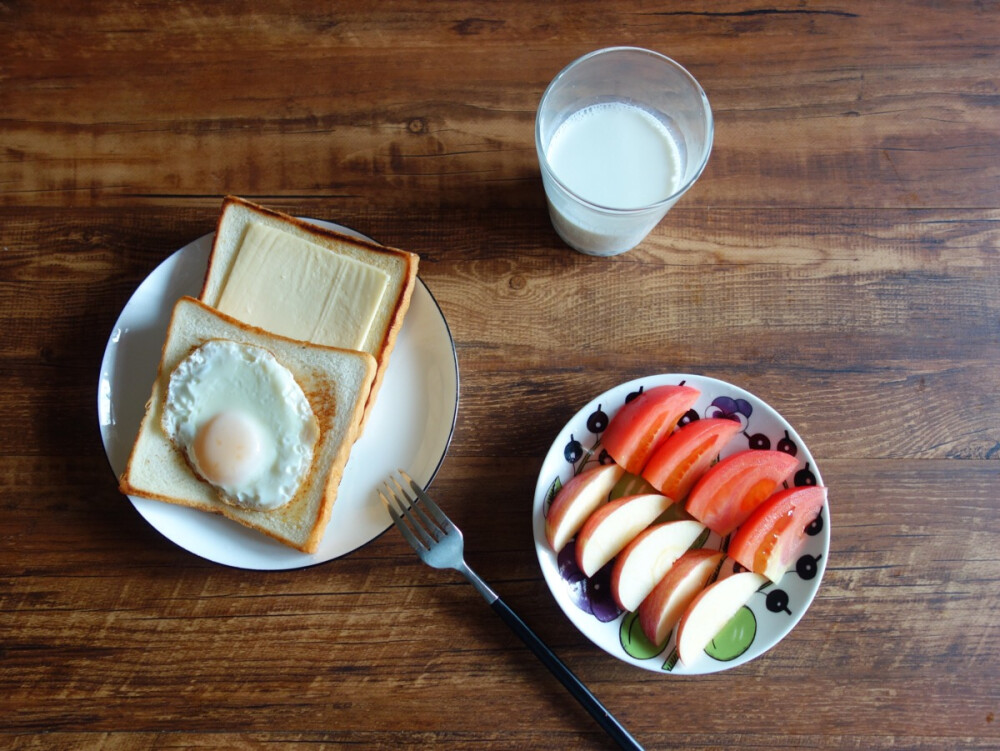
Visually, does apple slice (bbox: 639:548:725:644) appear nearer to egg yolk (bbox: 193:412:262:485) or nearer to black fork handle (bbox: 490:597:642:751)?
black fork handle (bbox: 490:597:642:751)

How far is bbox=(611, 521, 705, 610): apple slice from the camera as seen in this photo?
1411mm

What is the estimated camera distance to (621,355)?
5.32 ft

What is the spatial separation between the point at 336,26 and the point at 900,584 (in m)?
1.73

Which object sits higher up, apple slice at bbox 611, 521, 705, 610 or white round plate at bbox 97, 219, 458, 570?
white round plate at bbox 97, 219, 458, 570

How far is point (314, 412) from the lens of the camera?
1476mm

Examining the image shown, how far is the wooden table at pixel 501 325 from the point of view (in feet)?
5.07

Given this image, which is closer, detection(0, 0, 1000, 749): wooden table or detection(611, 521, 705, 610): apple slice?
detection(611, 521, 705, 610): apple slice

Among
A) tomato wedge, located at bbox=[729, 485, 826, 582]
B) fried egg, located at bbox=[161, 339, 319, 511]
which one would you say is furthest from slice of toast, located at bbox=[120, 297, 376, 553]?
tomato wedge, located at bbox=[729, 485, 826, 582]

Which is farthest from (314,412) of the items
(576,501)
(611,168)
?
A: (611,168)

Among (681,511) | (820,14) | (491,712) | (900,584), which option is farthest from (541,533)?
(820,14)

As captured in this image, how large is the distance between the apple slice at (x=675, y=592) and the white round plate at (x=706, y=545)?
3 centimetres

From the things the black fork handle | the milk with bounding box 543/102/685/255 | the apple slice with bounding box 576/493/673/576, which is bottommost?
the black fork handle

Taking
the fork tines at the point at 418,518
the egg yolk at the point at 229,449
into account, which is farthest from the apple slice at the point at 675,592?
the egg yolk at the point at 229,449

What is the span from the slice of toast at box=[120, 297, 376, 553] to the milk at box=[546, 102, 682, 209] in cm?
54
